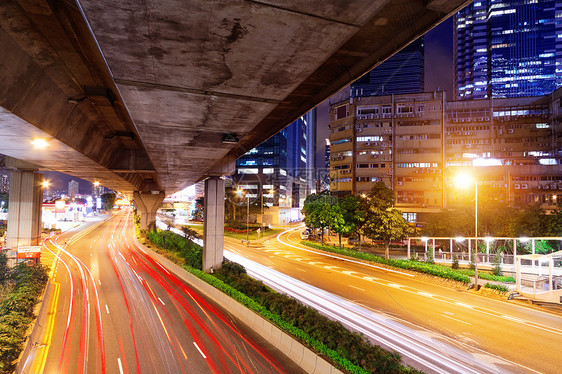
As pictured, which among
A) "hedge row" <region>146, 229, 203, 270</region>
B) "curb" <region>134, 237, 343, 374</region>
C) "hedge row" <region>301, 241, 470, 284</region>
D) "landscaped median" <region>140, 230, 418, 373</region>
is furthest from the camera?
"hedge row" <region>146, 229, 203, 270</region>

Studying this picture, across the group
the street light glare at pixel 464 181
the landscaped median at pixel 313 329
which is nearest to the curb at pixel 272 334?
the landscaped median at pixel 313 329

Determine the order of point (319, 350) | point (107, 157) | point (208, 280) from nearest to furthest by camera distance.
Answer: point (319, 350) < point (107, 157) < point (208, 280)

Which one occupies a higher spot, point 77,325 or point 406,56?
point 406,56

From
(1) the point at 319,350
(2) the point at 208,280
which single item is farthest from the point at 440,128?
(1) the point at 319,350

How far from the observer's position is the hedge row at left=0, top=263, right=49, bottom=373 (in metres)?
Result: 11.4

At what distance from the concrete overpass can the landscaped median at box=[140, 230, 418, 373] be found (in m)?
9.08

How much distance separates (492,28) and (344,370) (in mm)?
173376

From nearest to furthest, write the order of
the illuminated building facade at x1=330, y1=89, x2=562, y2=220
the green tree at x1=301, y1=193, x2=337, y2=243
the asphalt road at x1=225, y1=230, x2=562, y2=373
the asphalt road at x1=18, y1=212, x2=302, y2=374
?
the asphalt road at x1=18, y1=212, x2=302, y2=374, the asphalt road at x1=225, y1=230, x2=562, y2=373, the green tree at x1=301, y1=193, x2=337, y2=243, the illuminated building facade at x1=330, y1=89, x2=562, y2=220

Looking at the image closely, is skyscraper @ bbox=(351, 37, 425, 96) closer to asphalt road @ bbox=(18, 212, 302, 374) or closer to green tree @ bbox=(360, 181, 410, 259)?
green tree @ bbox=(360, 181, 410, 259)

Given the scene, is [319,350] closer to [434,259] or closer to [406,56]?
[434,259]

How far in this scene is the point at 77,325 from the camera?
51.6ft

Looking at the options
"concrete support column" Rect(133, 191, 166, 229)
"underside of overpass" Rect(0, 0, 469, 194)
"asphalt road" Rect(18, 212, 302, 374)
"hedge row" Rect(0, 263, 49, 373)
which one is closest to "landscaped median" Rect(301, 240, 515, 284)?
"asphalt road" Rect(18, 212, 302, 374)

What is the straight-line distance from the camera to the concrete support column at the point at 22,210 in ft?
78.2

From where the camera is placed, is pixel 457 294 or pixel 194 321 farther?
pixel 457 294
